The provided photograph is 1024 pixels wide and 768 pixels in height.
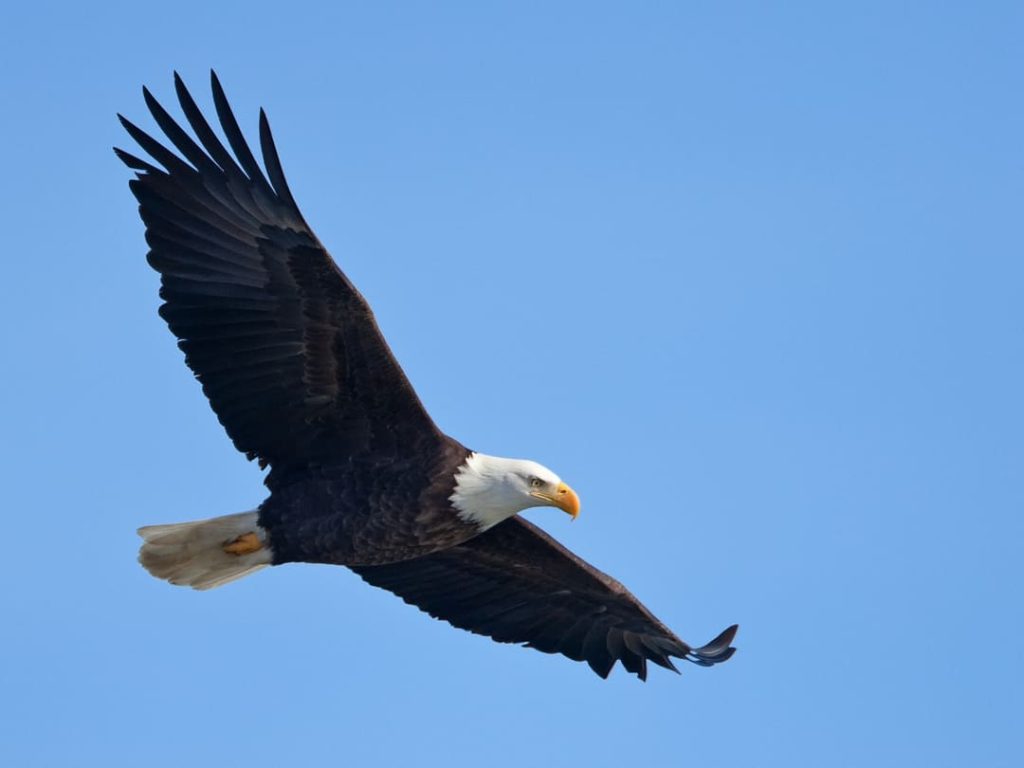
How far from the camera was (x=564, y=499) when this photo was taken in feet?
44.7

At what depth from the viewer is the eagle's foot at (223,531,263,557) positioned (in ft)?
44.8

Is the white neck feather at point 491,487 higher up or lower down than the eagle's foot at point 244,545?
higher up

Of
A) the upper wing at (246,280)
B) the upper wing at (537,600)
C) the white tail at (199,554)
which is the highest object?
the upper wing at (246,280)

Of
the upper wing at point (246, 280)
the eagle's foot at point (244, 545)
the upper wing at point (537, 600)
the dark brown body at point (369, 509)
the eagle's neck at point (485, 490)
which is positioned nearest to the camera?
the upper wing at point (246, 280)

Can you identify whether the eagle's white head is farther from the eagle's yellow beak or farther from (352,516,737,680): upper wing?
(352,516,737,680): upper wing

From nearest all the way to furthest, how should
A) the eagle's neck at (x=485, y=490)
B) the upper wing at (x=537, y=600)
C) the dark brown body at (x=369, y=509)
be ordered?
the dark brown body at (x=369, y=509), the eagle's neck at (x=485, y=490), the upper wing at (x=537, y=600)

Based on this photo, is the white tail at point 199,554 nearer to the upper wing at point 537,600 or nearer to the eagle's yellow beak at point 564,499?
the upper wing at point 537,600

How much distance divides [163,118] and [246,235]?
2.87 feet

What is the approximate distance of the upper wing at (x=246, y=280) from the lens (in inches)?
509

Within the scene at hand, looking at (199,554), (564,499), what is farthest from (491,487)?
(199,554)

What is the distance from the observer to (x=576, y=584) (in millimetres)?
14773

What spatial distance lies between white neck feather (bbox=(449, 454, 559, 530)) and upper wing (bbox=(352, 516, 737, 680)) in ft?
2.77

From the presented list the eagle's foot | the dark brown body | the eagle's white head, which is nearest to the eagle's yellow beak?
the eagle's white head

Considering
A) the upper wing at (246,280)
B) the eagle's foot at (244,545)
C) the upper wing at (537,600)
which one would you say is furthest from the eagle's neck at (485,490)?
the eagle's foot at (244,545)
